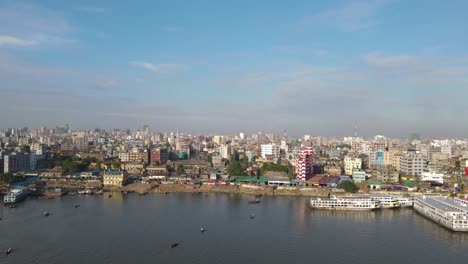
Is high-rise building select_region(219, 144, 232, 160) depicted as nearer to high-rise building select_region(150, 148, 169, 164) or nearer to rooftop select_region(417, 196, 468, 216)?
high-rise building select_region(150, 148, 169, 164)

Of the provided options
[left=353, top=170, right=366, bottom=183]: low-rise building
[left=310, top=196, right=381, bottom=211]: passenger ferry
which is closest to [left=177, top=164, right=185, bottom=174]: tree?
[left=353, top=170, right=366, bottom=183]: low-rise building

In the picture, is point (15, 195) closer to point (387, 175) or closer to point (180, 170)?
point (180, 170)

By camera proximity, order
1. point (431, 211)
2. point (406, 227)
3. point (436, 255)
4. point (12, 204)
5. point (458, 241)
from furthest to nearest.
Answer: point (12, 204), point (431, 211), point (406, 227), point (458, 241), point (436, 255)

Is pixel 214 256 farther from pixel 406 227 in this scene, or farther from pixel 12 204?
pixel 12 204

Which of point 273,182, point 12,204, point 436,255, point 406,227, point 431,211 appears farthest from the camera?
point 273,182

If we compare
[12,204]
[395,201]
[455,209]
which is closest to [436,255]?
[455,209]

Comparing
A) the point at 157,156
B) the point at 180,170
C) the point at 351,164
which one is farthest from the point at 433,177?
the point at 157,156
